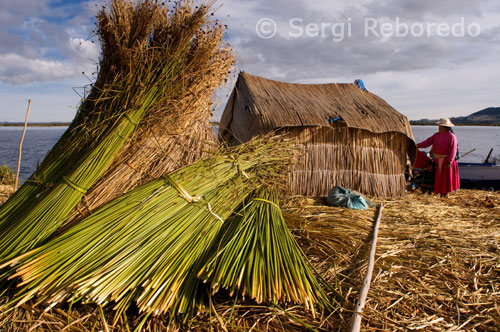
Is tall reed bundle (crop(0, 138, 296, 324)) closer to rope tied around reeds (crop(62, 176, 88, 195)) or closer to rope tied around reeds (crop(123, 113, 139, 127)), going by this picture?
rope tied around reeds (crop(62, 176, 88, 195))

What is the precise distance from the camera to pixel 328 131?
5.09 meters

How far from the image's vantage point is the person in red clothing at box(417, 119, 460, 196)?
6000 millimetres

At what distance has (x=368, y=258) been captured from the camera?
2.71 m

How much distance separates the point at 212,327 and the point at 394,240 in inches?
80.6

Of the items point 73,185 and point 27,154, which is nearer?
point 73,185

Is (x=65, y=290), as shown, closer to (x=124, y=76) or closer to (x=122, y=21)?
(x=124, y=76)

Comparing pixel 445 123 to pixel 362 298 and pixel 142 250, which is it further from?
pixel 142 250

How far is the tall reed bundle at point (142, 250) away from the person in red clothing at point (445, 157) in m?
4.78

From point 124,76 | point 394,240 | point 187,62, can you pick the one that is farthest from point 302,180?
point 124,76

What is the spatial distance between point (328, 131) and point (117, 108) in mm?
3252

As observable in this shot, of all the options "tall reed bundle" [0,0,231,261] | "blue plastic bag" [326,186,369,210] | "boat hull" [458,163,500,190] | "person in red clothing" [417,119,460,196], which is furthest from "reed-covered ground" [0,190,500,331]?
"boat hull" [458,163,500,190]

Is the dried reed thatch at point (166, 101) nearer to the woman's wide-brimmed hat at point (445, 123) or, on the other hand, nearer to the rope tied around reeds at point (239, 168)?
the rope tied around reeds at point (239, 168)

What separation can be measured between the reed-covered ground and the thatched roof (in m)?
1.31

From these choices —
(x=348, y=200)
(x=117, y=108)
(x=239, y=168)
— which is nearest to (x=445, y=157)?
(x=348, y=200)
